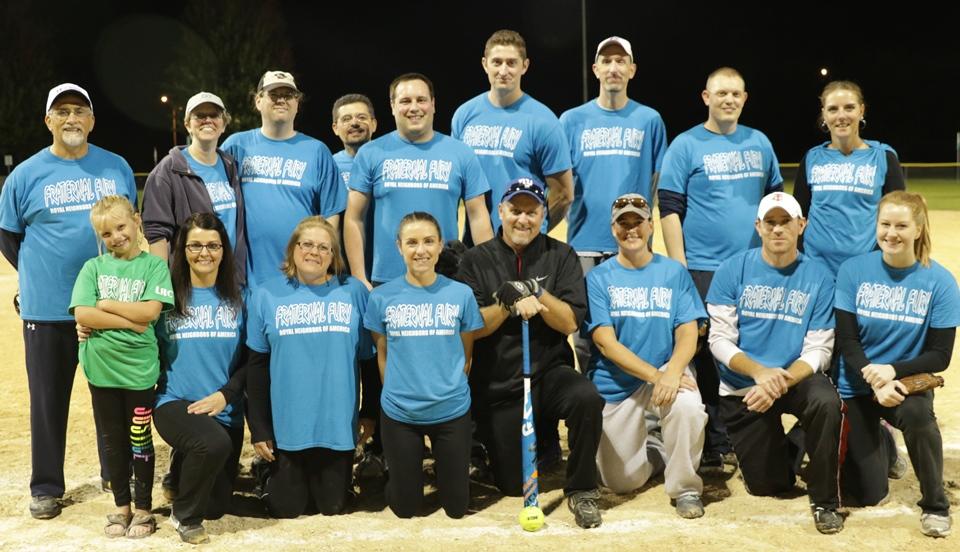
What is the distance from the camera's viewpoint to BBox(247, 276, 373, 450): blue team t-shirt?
16.3 feet

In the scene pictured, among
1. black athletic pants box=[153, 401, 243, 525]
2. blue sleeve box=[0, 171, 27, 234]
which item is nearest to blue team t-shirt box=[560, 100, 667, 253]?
black athletic pants box=[153, 401, 243, 525]

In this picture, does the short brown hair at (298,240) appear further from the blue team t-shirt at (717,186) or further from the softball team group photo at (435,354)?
the blue team t-shirt at (717,186)

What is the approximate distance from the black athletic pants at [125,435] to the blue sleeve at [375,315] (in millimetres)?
1165

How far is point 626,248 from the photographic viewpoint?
5289mm

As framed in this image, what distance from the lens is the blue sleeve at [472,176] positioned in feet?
18.5

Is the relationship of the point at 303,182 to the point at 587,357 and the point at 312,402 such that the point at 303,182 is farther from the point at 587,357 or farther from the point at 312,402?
the point at 587,357

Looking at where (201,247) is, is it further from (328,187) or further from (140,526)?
(140,526)

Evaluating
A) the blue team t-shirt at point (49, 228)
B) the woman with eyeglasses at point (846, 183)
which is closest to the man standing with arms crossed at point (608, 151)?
the woman with eyeglasses at point (846, 183)

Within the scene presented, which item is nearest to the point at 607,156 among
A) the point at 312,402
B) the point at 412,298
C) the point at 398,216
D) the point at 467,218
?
the point at 467,218

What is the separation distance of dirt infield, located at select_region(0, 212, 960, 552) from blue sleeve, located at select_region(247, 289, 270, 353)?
2.99ft

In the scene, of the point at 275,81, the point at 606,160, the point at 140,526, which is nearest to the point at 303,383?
the point at 140,526

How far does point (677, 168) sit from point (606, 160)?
19.5 inches

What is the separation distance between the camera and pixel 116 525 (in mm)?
4727

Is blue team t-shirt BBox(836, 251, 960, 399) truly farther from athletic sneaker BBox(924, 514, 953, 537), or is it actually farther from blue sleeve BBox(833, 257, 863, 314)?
athletic sneaker BBox(924, 514, 953, 537)
